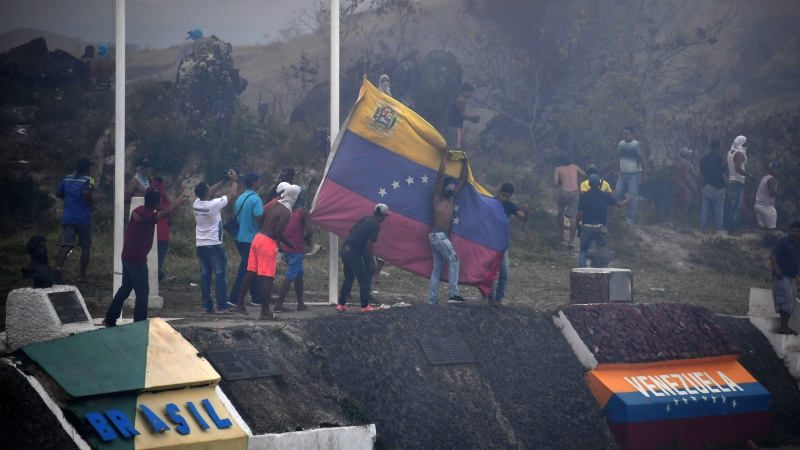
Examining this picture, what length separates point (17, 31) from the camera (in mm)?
24906

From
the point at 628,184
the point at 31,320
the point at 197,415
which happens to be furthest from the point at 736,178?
the point at 31,320

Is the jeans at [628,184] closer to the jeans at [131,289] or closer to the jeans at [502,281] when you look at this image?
the jeans at [502,281]

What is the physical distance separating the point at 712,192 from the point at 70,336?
15823mm

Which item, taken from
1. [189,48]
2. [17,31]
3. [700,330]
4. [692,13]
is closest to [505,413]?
[700,330]

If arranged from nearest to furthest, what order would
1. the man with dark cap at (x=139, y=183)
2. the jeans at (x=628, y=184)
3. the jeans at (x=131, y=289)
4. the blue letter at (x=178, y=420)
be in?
the blue letter at (x=178, y=420), the jeans at (x=131, y=289), the man with dark cap at (x=139, y=183), the jeans at (x=628, y=184)

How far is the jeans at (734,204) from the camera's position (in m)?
20.3

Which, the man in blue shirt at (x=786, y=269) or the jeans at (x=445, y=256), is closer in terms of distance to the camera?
the jeans at (x=445, y=256)

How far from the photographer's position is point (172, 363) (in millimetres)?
8695

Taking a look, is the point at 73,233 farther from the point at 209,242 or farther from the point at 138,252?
the point at 138,252

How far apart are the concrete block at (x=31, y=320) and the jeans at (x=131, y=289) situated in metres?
1.06

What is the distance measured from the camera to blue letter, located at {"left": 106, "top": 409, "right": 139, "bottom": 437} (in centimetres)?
766

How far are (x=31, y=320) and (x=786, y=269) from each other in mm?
10665

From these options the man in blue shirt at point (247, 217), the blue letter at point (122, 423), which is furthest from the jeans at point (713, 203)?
the blue letter at point (122, 423)

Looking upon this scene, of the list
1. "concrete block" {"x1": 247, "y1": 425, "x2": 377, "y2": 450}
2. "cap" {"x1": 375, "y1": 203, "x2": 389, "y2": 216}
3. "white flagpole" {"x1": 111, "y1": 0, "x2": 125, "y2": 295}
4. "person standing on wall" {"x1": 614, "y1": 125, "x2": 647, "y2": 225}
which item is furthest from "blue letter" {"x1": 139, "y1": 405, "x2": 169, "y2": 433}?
"person standing on wall" {"x1": 614, "y1": 125, "x2": 647, "y2": 225}
